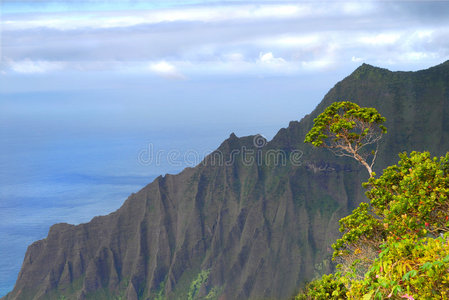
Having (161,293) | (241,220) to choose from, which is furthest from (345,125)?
(161,293)

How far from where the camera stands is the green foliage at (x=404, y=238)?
40.7 feet

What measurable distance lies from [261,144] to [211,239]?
36.8 m

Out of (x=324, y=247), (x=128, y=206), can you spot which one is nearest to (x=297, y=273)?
(x=324, y=247)

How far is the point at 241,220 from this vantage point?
16100 cm

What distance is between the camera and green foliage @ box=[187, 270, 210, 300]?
156 metres

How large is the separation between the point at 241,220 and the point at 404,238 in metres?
146

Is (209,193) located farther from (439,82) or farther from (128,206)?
(439,82)

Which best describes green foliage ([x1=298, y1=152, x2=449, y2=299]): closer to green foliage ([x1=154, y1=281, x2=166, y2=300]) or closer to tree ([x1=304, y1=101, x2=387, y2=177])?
tree ([x1=304, y1=101, x2=387, y2=177])

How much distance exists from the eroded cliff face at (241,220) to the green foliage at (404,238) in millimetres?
118362

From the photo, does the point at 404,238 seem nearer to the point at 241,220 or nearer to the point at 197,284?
the point at 241,220

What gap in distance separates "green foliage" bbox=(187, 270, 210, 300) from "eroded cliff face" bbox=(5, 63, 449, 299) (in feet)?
1.46

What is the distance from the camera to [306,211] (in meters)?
151

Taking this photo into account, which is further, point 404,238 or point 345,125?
point 345,125

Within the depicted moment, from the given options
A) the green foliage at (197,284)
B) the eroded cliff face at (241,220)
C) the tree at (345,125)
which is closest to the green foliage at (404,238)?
the tree at (345,125)
